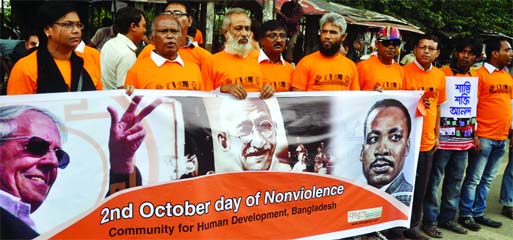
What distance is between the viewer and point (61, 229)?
3.09 m

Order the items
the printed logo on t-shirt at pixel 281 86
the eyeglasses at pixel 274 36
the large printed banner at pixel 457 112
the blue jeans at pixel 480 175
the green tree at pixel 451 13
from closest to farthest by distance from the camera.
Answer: the printed logo on t-shirt at pixel 281 86 → the eyeglasses at pixel 274 36 → the large printed banner at pixel 457 112 → the blue jeans at pixel 480 175 → the green tree at pixel 451 13

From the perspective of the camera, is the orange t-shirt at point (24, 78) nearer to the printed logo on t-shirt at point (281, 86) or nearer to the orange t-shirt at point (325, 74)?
the printed logo on t-shirt at point (281, 86)

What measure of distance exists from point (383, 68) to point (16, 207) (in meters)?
3.06

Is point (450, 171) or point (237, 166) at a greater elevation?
point (237, 166)

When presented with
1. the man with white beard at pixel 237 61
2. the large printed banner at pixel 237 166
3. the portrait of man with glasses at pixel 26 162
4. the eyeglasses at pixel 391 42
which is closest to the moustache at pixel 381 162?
the large printed banner at pixel 237 166

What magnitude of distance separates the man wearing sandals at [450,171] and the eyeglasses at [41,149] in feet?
11.1

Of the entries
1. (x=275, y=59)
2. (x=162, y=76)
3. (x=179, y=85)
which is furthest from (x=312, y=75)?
(x=162, y=76)

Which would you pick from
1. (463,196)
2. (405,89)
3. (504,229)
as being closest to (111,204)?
(405,89)

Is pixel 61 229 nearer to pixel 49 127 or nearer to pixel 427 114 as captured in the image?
pixel 49 127

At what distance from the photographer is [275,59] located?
14.8 feet

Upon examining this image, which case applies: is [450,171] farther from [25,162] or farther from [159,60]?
[25,162]

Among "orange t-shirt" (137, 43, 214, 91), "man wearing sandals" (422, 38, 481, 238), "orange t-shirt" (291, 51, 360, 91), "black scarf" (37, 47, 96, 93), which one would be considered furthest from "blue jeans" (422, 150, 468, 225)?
"black scarf" (37, 47, 96, 93)

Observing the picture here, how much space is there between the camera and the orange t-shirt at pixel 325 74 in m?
4.27

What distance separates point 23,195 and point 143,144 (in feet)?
2.45
